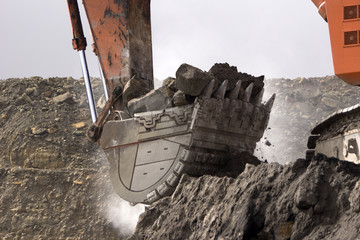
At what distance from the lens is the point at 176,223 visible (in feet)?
12.0

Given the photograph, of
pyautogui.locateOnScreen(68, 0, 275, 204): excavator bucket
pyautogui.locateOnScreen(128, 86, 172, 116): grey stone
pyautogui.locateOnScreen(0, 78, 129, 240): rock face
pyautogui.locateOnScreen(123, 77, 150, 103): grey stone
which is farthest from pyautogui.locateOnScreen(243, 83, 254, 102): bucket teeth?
pyautogui.locateOnScreen(0, 78, 129, 240): rock face

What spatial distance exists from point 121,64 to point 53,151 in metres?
4.04

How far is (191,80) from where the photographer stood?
4.94 meters

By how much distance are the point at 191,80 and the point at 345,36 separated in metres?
1.70

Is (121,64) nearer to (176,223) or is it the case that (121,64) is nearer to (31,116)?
(176,223)

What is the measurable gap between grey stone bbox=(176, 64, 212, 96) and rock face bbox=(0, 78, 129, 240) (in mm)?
3410

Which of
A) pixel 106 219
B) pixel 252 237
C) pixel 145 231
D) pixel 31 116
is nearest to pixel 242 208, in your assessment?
pixel 252 237

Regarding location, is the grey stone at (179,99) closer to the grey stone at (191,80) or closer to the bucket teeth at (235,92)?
the grey stone at (191,80)

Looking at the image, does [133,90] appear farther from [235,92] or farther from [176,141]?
[235,92]

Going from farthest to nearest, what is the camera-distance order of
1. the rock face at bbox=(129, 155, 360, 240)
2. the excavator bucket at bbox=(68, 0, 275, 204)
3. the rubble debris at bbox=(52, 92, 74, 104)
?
the rubble debris at bbox=(52, 92, 74, 104) → the excavator bucket at bbox=(68, 0, 275, 204) → the rock face at bbox=(129, 155, 360, 240)

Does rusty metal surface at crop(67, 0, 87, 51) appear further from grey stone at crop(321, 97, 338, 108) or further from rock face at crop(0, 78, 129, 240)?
grey stone at crop(321, 97, 338, 108)

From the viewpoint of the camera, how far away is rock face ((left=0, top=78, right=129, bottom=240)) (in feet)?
27.0

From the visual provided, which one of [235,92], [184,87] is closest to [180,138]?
[184,87]

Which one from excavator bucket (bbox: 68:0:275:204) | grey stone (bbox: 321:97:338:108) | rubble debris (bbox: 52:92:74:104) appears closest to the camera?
excavator bucket (bbox: 68:0:275:204)
